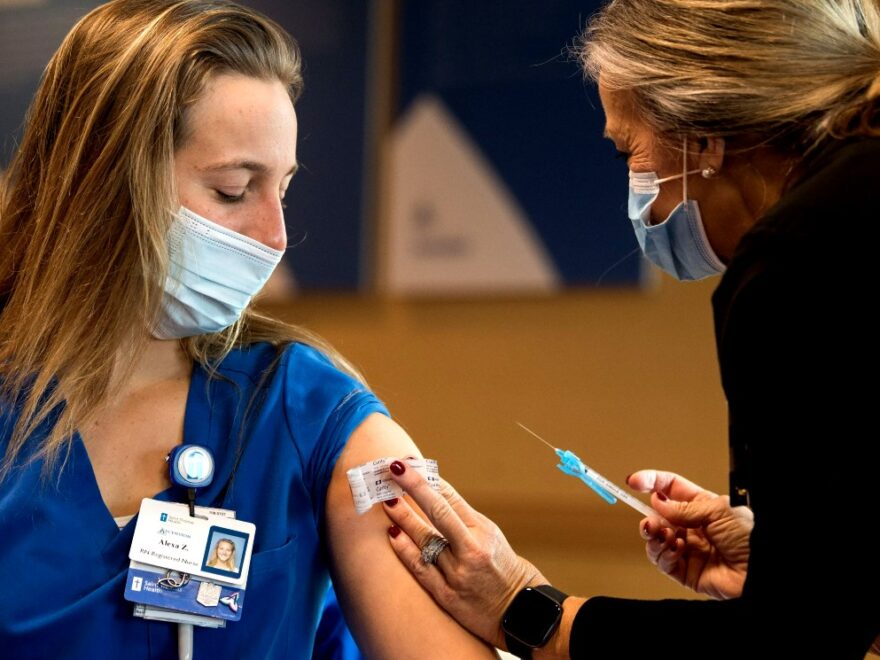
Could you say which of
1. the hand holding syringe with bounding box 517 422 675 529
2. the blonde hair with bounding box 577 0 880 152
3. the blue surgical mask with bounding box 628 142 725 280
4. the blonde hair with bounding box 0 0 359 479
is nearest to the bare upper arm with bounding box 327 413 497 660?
the hand holding syringe with bounding box 517 422 675 529

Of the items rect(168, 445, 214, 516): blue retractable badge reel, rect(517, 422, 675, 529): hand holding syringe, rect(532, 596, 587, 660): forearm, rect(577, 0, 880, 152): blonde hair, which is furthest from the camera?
rect(517, 422, 675, 529): hand holding syringe

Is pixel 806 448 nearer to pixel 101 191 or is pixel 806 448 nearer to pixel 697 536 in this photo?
pixel 697 536

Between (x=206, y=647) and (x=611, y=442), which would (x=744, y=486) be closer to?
(x=206, y=647)

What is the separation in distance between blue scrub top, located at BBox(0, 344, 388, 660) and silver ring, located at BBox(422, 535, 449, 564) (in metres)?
0.19

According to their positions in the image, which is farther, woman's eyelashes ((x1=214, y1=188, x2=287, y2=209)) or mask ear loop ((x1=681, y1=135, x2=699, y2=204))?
woman's eyelashes ((x1=214, y1=188, x2=287, y2=209))

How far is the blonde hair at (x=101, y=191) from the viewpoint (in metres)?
1.60

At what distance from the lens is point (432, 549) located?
5.10 ft

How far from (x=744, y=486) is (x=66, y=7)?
13.3 ft

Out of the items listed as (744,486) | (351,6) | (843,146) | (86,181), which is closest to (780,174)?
(843,146)

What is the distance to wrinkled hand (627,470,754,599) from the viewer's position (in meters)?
1.79

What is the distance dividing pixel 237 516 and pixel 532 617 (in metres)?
0.46

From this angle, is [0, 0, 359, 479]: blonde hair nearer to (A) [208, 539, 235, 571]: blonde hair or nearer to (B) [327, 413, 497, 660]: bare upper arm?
(A) [208, 539, 235, 571]: blonde hair

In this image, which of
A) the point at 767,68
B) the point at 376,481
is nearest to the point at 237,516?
the point at 376,481

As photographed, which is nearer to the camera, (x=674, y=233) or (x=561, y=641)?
(x=561, y=641)
